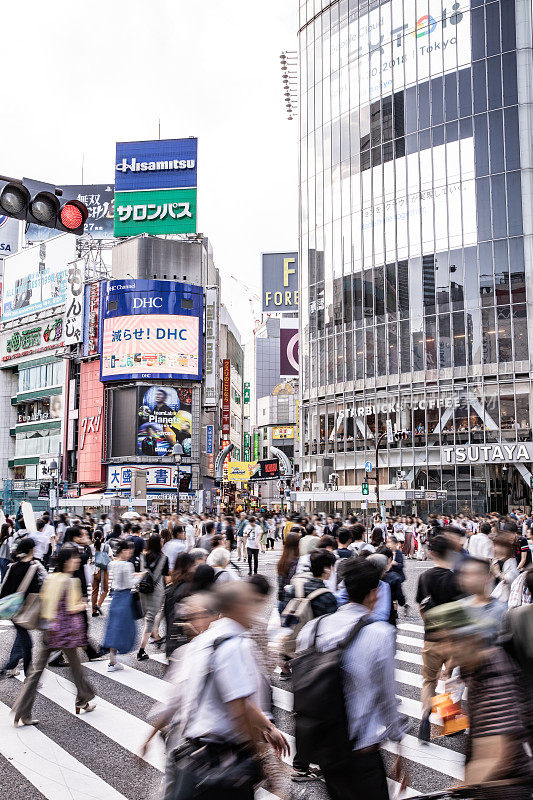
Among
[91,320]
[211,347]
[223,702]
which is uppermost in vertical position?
[91,320]

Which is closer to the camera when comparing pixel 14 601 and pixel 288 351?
pixel 14 601

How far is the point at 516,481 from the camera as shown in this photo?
44.8m

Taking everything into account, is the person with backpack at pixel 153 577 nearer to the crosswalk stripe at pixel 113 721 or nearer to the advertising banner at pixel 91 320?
the crosswalk stripe at pixel 113 721

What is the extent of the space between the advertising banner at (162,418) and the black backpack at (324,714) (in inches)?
2666

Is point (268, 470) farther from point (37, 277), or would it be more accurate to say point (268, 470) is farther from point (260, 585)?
point (260, 585)

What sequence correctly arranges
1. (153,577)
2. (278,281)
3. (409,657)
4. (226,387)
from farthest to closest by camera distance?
(278,281) → (226,387) → (409,657) → (153,577)

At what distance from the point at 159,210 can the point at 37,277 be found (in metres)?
18.5

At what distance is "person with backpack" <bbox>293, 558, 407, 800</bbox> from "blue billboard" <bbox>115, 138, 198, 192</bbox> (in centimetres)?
7824

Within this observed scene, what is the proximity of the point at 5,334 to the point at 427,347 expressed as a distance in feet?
201

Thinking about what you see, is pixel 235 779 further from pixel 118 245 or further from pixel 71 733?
pixel 118 245

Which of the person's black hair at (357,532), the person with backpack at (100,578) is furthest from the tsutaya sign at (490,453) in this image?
the person's black hair at (357,532)

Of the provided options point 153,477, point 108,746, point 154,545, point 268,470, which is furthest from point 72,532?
point 153,477

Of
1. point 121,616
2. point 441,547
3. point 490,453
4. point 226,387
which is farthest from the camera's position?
point 226,387

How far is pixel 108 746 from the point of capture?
7.14 m
